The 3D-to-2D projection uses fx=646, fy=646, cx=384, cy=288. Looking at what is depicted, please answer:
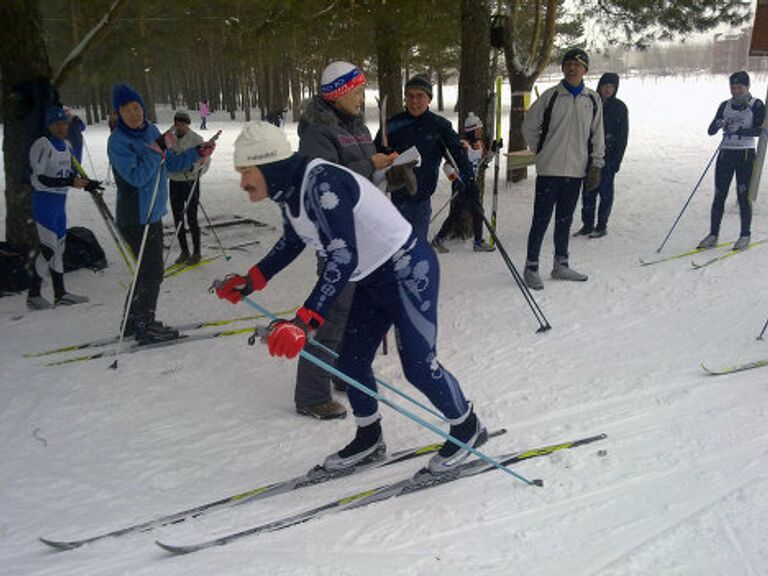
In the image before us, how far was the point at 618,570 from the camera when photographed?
7.81 feet

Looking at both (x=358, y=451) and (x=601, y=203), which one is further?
(x=601, y=203)

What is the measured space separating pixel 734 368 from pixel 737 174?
11.9ft

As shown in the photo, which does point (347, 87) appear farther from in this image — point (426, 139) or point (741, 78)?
point (741, 78)

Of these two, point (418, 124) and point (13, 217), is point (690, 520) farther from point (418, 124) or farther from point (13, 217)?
point (13, 217)

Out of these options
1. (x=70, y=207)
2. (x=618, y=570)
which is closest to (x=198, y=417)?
(x=618, y=570)

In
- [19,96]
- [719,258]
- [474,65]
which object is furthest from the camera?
[474,65]

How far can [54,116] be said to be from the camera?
5.91 meters

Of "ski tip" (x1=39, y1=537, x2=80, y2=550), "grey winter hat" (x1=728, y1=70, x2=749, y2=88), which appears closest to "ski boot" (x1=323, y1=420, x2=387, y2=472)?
"ski tip" (x1=39, y1=537, x2=80, y2=550)

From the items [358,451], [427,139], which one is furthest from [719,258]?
[358,451]

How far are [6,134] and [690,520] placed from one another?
744 cm

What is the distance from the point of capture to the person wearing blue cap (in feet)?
19.0

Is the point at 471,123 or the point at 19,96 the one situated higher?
the point at 19,96

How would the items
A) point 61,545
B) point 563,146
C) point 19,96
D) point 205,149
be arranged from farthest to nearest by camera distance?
point 19,96 < point 563,146 < point 205,149 < point 61,545

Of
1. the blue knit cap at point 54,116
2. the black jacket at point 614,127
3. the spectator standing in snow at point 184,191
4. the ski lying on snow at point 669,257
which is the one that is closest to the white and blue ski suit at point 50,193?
the blue knit cap at point 54,116
